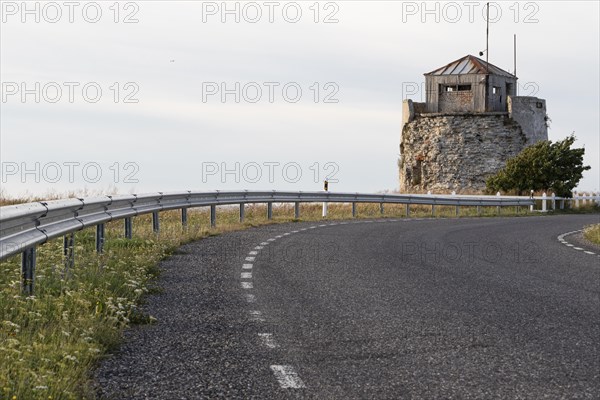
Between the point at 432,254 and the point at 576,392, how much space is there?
37.0ft

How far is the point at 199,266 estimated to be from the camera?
48.5ft

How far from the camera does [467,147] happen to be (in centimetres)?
5919

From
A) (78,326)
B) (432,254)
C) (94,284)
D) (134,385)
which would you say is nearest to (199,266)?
(94,284)

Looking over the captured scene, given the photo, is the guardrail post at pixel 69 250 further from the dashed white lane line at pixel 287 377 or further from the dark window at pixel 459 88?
the dark window at pixel 459 88

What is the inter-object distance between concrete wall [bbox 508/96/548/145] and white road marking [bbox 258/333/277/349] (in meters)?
51.9

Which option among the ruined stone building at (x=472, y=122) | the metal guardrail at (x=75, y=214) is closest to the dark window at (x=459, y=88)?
the ruined stone building at (x=472, y=122)

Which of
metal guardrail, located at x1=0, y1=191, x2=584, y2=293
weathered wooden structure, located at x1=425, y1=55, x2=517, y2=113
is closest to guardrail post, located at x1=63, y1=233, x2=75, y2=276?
metal guardrail, located at x1=0, y1=191, x2=584, y2=293

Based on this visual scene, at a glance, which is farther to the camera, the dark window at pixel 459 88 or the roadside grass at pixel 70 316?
the dark window at pixel 459 88

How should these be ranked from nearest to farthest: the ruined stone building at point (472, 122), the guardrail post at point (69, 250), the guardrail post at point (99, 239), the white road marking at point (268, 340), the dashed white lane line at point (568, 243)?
the white road marking at point (268, 340), the guardrail post at point (69, 250), the guardrail post at point (99, 239), the dashed white lane line at point (568, 243), the ruined stone building at point (472, 122)

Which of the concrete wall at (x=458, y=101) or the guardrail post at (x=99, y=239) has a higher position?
the concrete wall at (x=458, y=101)

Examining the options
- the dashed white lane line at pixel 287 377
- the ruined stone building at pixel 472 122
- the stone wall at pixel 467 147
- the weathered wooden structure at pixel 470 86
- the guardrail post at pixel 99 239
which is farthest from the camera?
the stone wall at pixel 467 147

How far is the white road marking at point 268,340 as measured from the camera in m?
8.22

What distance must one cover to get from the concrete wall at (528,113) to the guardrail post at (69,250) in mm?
48651

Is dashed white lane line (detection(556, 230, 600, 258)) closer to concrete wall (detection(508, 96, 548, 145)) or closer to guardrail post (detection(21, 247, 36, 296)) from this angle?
guardrail post (detection(21, 247, 36, 296))
